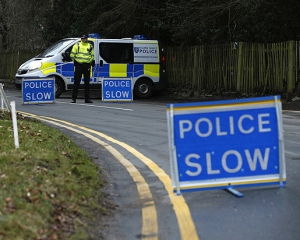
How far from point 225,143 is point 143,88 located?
57.7 feet

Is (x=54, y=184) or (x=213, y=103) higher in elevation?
(x=213, y=103)

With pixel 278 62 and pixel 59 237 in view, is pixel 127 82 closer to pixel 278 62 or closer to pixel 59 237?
pixel 278 62

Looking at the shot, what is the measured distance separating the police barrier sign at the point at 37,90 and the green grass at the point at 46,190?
8769 millimetres

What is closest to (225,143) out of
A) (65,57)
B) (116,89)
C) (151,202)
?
(151,202)

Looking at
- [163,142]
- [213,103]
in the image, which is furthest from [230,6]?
[213,103]

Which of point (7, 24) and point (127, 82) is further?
point (7, 24)

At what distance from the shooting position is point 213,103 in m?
6.45

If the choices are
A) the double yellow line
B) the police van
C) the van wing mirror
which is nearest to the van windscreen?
the police van

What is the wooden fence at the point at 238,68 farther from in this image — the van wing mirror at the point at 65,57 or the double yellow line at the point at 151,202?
the double yellow line at the point at 151,202

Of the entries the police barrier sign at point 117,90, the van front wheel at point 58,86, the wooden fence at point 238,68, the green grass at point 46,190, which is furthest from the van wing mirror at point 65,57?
the green grass at point 46,190

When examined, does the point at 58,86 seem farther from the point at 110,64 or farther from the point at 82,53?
the point at 82,53

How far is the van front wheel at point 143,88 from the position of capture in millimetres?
23844

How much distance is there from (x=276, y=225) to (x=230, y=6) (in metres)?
14.8

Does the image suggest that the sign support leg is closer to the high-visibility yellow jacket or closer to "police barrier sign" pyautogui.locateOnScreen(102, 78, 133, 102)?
the high-visibility yellow jacket
